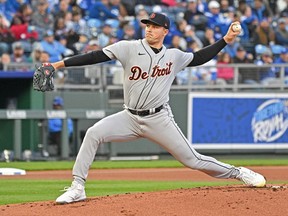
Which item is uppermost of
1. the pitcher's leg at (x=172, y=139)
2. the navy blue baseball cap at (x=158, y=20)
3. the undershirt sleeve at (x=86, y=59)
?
the navy blue baseball cap at (x=158, y=20)

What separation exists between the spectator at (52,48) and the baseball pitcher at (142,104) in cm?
991

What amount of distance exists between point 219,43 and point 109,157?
9.55 m

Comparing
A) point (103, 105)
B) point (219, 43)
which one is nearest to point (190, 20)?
point (103, 105)

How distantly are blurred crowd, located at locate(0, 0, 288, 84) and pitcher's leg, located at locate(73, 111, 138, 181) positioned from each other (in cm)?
936

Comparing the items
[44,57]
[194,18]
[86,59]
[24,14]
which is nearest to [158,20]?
[86,59]

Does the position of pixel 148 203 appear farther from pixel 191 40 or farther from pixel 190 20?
pixel 190 20

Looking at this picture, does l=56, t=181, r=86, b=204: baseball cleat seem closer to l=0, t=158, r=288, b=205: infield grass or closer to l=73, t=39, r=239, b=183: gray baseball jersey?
l=73, t=39, r=239, b=183: gray baseball jersey

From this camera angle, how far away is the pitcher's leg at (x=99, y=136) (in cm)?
786

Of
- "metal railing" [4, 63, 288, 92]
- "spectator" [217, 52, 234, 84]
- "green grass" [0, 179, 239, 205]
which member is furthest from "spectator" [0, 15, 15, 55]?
"green grass" [0, 179, 239, 205]

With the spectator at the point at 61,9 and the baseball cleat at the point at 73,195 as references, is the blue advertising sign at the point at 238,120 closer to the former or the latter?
the spectator at the point at 61,9

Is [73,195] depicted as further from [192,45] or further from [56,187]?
[192,45]

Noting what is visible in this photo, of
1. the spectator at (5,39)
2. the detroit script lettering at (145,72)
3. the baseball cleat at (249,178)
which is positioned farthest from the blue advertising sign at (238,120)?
the detroit script lettering at (145,72)

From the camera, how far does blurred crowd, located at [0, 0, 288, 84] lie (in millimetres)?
18047

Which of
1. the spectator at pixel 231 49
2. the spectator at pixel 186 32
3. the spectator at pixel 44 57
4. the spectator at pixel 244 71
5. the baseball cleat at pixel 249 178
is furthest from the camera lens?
the spectator at pixel 231 49
